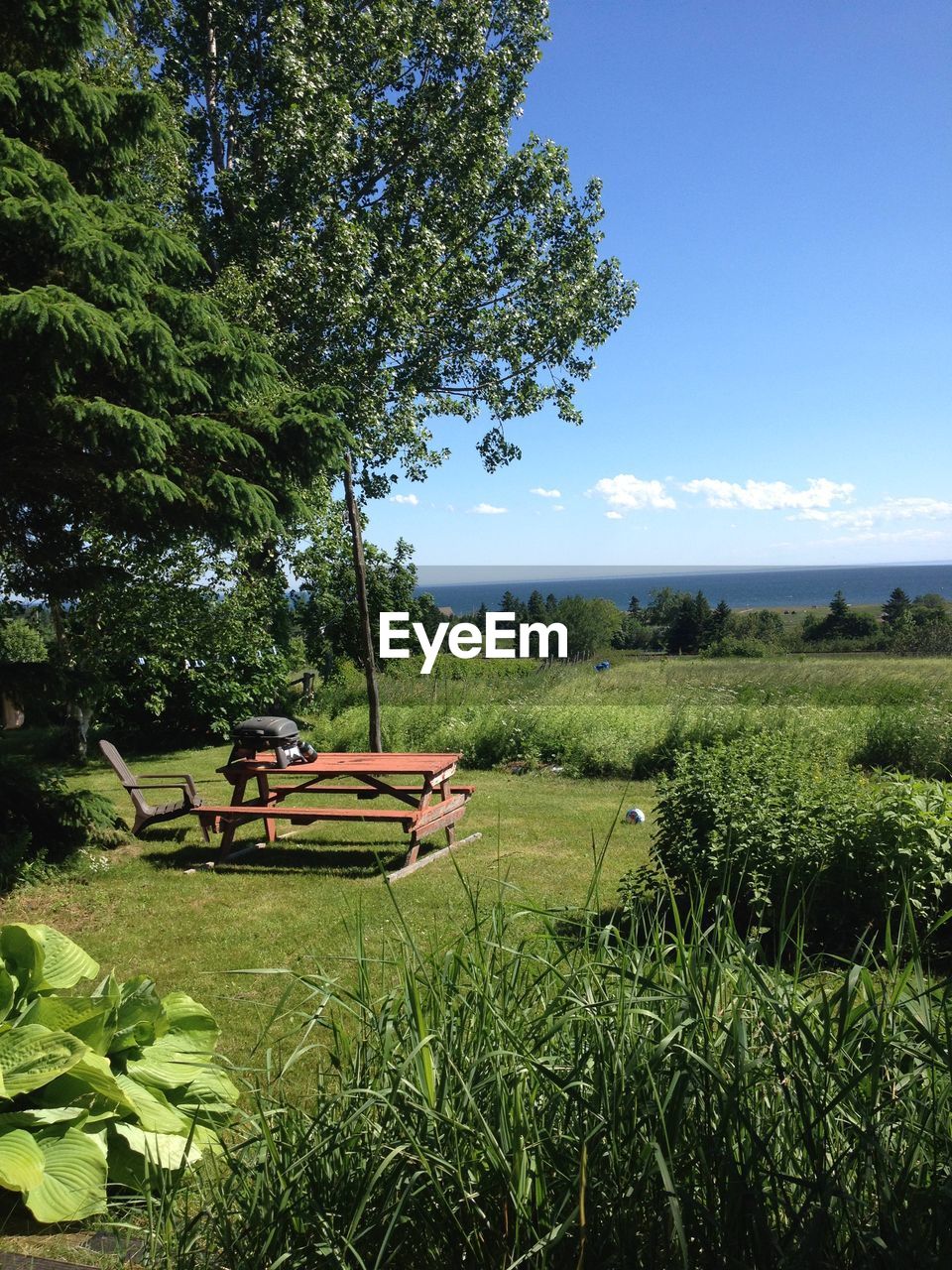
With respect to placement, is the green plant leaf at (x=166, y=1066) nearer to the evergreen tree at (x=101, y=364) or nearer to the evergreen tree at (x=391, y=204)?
the evergreen tree at (x=101, y=364)

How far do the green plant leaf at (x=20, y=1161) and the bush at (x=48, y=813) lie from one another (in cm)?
485

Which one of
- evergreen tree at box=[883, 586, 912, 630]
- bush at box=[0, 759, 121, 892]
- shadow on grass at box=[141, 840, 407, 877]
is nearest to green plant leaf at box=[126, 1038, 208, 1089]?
shadow on grass at box=[141, 840, 407, 877]

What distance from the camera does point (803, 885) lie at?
439cm

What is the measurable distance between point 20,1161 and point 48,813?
524cm

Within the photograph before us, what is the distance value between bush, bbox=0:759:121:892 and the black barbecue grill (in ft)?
4.40

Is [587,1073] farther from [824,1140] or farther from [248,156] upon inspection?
[248,156]

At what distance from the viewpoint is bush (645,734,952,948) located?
438 centimetres

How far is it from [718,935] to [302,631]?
1747cm

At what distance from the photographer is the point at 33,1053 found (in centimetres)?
264

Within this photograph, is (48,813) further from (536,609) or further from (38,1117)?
(536,609)

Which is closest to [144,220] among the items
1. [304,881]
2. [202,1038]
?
[304,881]

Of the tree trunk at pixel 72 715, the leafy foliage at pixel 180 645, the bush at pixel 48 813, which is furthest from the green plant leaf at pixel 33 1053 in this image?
the tree trunk at pixel 72 715

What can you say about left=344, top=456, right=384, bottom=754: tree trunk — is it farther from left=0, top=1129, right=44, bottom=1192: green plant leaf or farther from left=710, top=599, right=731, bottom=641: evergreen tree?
left=710, top=599, right=731, bottom=641: evergreen tree

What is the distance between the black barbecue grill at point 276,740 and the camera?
812 centimetres
